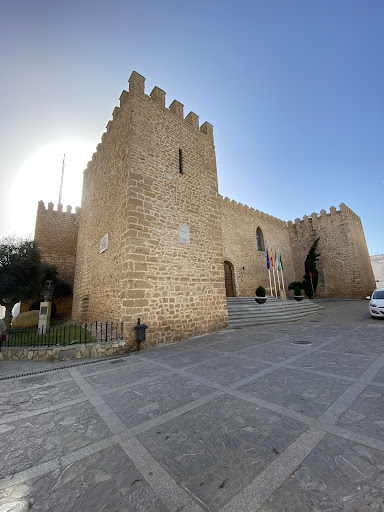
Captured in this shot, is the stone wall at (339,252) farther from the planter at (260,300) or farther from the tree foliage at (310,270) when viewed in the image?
the planter at (260,300)

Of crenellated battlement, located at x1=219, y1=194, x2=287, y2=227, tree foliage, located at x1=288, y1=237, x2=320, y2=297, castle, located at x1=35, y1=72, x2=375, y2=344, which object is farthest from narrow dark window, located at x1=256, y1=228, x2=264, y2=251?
castle, located at x1=35, y1=72, x2=375, y2=344

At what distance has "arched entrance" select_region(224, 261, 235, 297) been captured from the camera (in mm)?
→ 17547

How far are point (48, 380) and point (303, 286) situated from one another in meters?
24.0

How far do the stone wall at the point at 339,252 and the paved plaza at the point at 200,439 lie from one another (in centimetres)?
2030

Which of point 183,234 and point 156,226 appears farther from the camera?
point 183,234

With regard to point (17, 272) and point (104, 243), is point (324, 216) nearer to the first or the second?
point (104, 243)

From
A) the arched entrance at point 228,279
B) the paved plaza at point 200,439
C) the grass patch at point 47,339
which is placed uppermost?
the arched entrance at point 228,279

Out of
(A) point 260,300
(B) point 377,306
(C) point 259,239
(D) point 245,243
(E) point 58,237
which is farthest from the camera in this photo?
(C) point 259,239

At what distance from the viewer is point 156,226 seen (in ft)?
23.4

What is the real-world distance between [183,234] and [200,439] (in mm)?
6302

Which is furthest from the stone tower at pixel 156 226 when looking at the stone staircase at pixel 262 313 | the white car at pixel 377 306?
the white car at pixel 377 306

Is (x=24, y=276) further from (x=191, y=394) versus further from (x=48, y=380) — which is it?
(x=191, y=394)

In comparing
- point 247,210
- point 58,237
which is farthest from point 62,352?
point 247,210

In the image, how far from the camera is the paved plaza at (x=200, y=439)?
1417 millimetres
